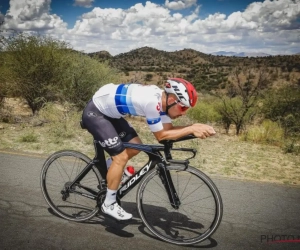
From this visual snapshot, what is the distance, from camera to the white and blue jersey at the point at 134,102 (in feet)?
9.82

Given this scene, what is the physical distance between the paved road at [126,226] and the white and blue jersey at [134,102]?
1.52 metres

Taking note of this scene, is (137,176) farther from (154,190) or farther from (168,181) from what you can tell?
(154,190)

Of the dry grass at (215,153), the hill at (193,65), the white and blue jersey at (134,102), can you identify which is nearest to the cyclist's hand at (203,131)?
the white and blue jersey at (134,102)

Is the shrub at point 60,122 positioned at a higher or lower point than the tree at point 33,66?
lower

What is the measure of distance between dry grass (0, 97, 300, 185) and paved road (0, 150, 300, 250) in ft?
4.24

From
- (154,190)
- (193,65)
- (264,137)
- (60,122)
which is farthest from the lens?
(193,65)

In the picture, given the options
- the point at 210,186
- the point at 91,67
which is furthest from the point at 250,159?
the point at 91,67

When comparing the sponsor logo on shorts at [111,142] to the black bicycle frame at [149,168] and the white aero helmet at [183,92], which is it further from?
the white aero helmet at [183,92]

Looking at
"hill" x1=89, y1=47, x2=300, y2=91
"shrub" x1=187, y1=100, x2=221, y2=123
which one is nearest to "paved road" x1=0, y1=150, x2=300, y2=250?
"shrub" x1=187, y1=100, x2=221, y2=123

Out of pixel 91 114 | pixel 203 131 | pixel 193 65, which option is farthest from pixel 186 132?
pixel 193 65

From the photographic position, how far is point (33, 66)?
16.0 meters

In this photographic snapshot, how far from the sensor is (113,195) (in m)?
3.46

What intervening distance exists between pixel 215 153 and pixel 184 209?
4.32m

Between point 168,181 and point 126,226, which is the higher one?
point 168,181
